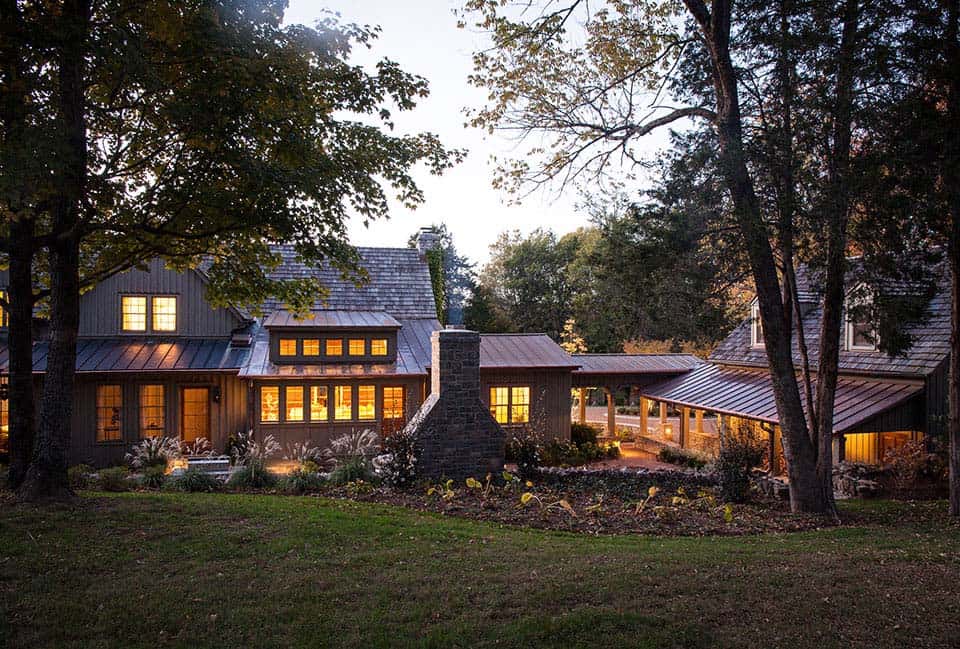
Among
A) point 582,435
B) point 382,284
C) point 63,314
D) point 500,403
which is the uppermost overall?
point 382,284

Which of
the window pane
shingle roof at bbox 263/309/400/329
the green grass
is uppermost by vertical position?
shingle roof at bbox 263/309/400/329

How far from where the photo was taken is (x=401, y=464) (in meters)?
11.5

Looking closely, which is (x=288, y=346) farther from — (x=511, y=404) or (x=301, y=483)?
(x=301, y=483)

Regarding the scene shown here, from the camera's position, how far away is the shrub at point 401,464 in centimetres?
1152

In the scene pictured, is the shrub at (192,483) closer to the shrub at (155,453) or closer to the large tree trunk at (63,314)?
the large tree trunk at (63,314)

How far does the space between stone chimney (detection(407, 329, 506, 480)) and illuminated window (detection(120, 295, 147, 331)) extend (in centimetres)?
1029

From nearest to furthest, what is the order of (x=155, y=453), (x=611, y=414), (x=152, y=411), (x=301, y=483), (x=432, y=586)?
(x=432, y=586) < (x=301, y=483) < (x=155, y=453) < (x=152, y=411) < (x=611, y=414)

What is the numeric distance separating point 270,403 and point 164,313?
14.5 ft

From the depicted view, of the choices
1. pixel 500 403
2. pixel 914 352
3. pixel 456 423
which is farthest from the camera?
pixel 500 403

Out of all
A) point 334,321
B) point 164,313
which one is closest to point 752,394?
point 334,321

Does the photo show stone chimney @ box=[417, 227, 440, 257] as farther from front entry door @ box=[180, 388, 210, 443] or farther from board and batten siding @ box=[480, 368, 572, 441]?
front entry door @ box=[180, 388, 210, 443]

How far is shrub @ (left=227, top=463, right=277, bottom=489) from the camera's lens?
11328 mm

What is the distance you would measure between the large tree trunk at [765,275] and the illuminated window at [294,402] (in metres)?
12.0

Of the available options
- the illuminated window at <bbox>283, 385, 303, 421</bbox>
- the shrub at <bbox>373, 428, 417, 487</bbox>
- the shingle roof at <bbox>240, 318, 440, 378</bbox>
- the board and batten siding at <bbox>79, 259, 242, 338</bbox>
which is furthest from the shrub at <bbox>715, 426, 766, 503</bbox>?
the board and batten siding at <bbox>79, 259, 242, 338</bbox>
